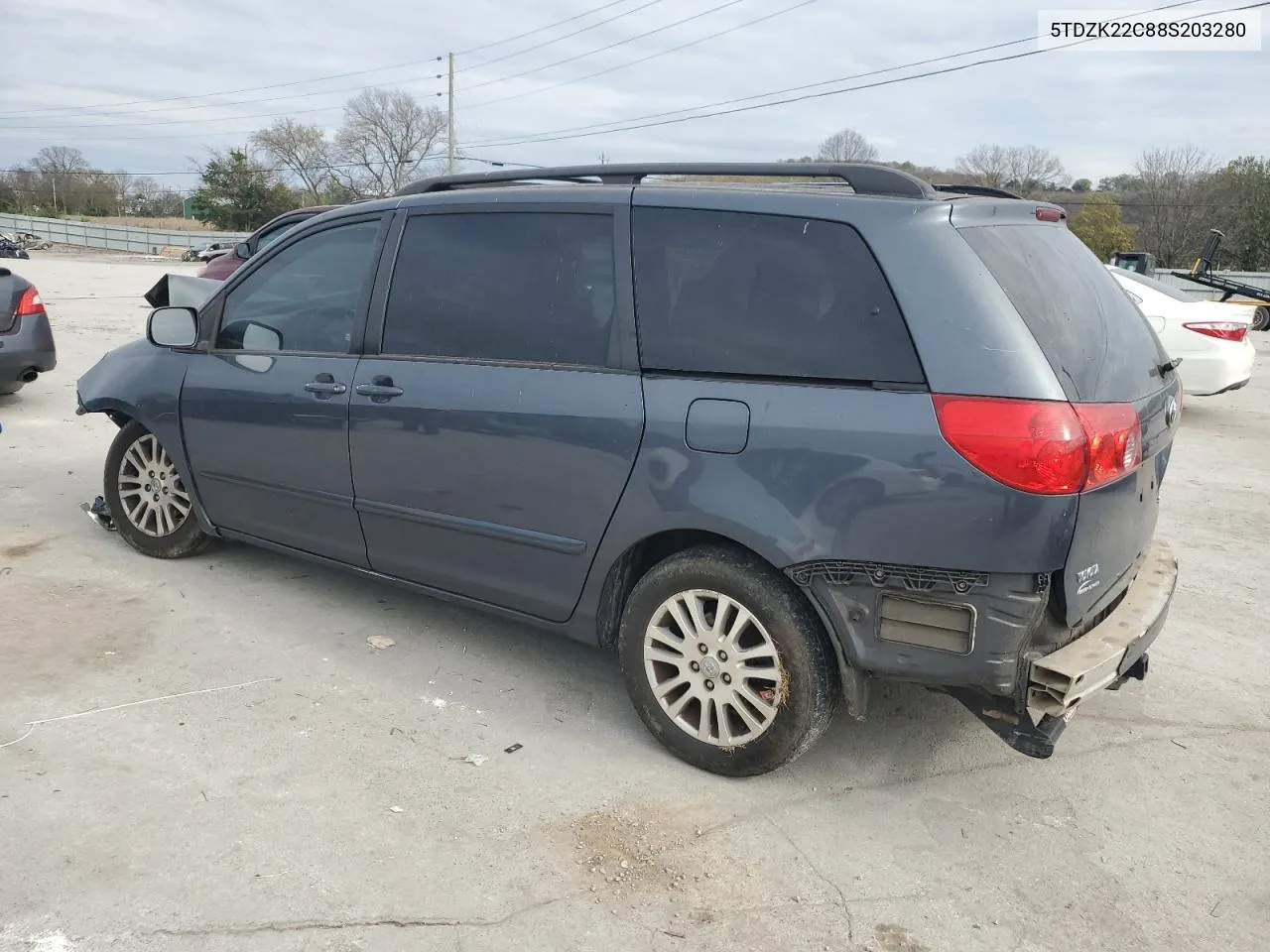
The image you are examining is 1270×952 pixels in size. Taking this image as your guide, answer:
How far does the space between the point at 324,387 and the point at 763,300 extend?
6.51 ft

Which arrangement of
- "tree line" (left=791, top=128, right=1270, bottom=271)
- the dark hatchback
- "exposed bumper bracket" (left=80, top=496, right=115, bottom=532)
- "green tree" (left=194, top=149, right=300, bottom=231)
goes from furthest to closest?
"green tree" (left=194, top=149, right=300, bottom=231), "tree line" (left=791, top=128, right=1270, bottom=271), the dark hatchback, "exposed bumper bracket" (left=80, top=496, right=115, bottom=532)

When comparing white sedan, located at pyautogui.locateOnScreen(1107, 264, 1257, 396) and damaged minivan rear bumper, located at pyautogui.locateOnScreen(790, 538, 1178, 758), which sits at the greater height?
white sedan, located at pyautogui.locateOnScreen(1107, 264, 1257, 396)

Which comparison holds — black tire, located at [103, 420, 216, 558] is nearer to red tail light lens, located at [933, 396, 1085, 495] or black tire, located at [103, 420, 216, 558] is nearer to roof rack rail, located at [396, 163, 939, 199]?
roof rack rail, located at [396, 163, 939, 199]

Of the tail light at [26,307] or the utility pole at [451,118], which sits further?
the utility pole at [451,118]

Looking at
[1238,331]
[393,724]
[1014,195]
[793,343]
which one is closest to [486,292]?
[793,343]

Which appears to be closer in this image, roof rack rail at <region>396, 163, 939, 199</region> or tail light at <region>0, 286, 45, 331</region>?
roof rack rail at <region>396, 163, 939, 199</region>

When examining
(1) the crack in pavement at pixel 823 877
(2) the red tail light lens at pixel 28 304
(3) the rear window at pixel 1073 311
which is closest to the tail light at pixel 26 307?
(2) the red tail light lens at pixel 28 304

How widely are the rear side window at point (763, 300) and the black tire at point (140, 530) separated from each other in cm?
294

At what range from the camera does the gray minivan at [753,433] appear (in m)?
2.75

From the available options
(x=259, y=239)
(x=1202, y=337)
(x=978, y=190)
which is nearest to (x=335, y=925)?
(x=978, y=190)

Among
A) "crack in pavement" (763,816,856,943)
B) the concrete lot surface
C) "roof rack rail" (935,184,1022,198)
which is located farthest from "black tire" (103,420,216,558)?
"roof rack rail" (935,184,1022,198)

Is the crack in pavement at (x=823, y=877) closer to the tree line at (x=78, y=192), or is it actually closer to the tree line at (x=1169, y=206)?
the tree line at (x=1169, y=206)

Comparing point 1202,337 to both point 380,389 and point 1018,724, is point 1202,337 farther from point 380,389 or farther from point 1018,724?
point 380,389

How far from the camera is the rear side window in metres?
2.89
